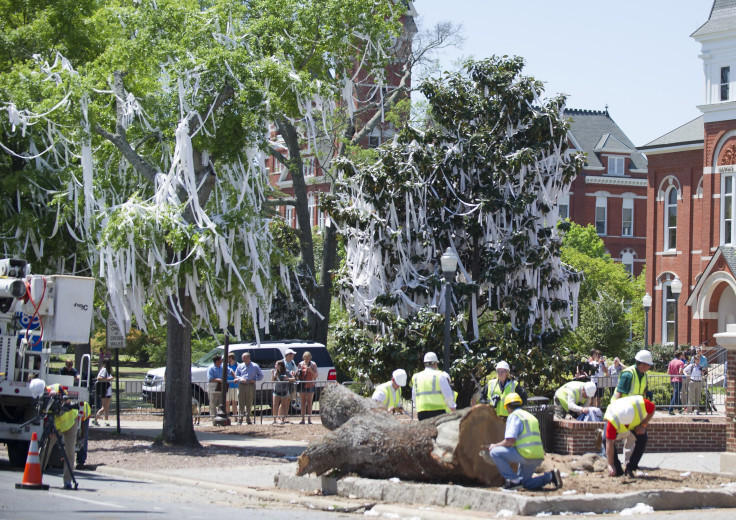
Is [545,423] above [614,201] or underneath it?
underneath

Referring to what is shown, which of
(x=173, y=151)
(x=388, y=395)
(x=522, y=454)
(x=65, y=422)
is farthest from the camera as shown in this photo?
(x=173, y=151)

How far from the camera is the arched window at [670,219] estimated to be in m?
46.9

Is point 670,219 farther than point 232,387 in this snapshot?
Yes

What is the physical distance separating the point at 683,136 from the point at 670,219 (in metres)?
3.95

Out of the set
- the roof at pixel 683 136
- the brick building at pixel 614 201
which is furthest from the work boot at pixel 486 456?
the brick building at pixel 614 201

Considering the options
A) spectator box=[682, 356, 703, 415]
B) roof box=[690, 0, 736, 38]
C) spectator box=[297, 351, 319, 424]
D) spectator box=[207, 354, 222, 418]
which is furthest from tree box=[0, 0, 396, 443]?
roof box=[690, 0, 736, 38]

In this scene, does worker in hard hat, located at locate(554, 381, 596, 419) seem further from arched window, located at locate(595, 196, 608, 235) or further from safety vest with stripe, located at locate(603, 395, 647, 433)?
arched window, located at locate(595, 196, 608, 235)

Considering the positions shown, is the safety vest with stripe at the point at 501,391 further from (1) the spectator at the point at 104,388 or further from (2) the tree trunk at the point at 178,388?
(1) the spectator at the point at 104,388

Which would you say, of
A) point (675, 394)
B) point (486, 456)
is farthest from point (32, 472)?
point (675, 394)

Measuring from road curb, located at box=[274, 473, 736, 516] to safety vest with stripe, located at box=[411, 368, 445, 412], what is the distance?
6.14 feet

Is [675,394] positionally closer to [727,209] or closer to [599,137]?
[727,209]

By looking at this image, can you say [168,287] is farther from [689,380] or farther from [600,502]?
[689,380]

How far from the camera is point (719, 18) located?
141ft

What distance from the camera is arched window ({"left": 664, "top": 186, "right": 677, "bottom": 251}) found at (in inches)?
1847
